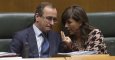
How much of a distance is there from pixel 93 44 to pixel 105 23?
0.35 metres

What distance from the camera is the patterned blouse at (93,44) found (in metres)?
3.11

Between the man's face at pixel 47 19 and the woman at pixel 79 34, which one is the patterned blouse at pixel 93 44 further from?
the man's face at pixel 47 19

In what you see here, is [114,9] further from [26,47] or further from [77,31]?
[26,47]

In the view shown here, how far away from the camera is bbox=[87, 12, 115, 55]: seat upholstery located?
3.33 m

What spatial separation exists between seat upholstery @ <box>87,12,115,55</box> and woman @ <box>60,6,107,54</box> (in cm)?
13

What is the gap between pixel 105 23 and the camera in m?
3.34

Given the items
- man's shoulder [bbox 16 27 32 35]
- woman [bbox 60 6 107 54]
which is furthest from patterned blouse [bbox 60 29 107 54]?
man's shoulder [bbox 16 27 32 35]

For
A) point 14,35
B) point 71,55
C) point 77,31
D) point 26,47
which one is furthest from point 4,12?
point 71,55

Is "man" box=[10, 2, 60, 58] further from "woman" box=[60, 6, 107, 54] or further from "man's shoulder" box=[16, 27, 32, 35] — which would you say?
"woman" box=[60, 6, 107, 54]

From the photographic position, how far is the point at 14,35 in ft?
9.91

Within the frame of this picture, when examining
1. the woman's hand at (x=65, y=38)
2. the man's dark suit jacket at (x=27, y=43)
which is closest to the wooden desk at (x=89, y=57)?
the man's dark suit jacket at (x=27, y=43)

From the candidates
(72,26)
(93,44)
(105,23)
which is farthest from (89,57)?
(105,23)

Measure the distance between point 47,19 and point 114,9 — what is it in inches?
39.6

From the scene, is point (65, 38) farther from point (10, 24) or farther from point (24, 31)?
point (10, 24)
